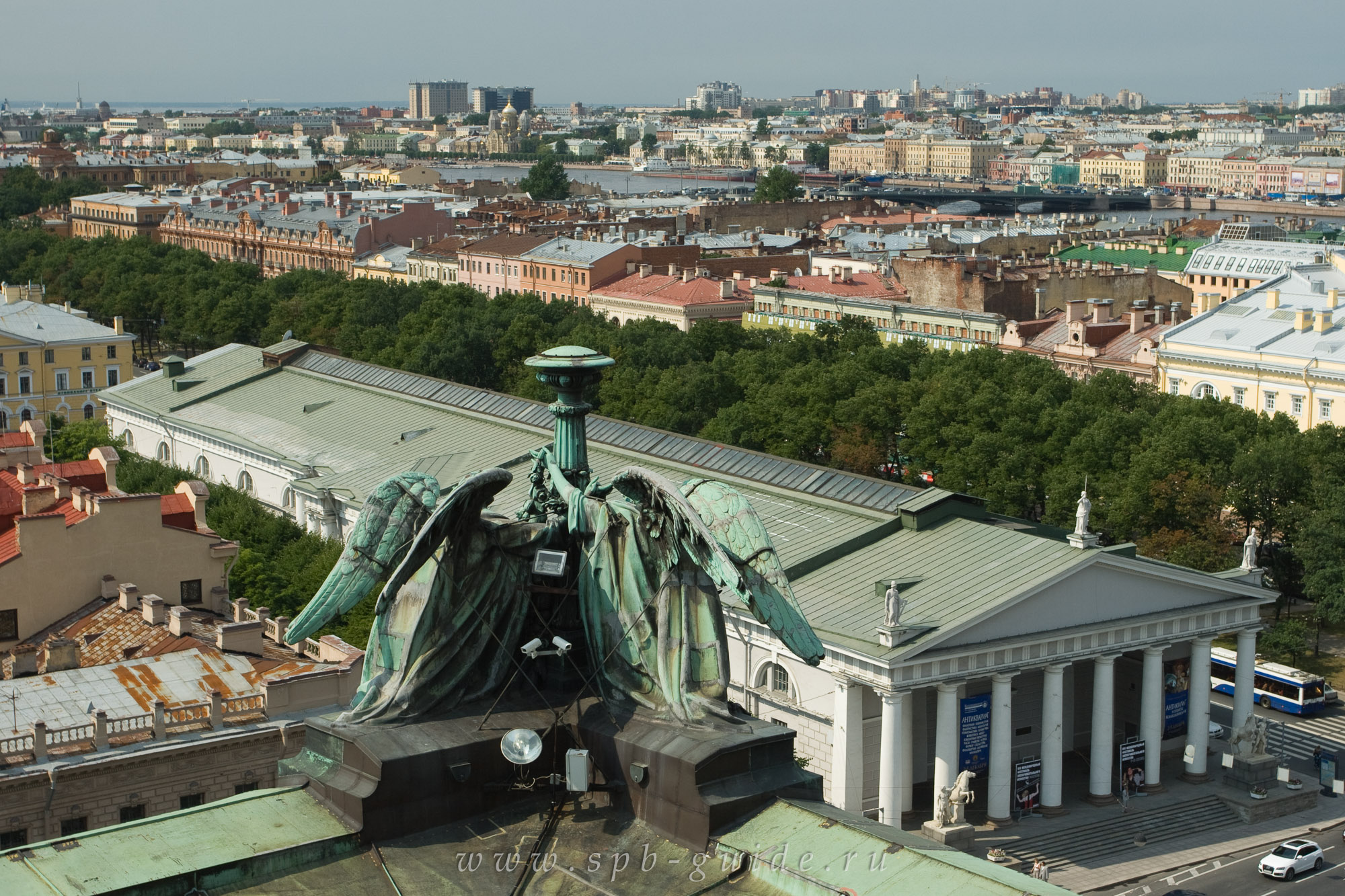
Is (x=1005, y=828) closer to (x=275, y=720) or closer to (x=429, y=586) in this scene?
(x=275, y=720)

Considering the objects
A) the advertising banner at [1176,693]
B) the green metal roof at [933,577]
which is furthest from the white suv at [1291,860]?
the green metal roof at [933,577]

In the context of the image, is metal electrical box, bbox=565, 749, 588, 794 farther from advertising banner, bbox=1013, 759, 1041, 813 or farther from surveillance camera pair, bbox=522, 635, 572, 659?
advertising banner, bbox=1013, 759, 1041, 813

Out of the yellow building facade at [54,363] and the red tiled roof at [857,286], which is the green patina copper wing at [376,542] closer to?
the yellow building facade at [54,363]

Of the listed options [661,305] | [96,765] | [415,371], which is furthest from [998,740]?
[661,305]

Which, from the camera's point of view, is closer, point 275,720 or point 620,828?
point 620,828

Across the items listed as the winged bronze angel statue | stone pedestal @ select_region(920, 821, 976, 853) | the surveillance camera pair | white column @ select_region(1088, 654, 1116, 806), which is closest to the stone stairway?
white column @ select_region(1088, 654, 1116, 806)
